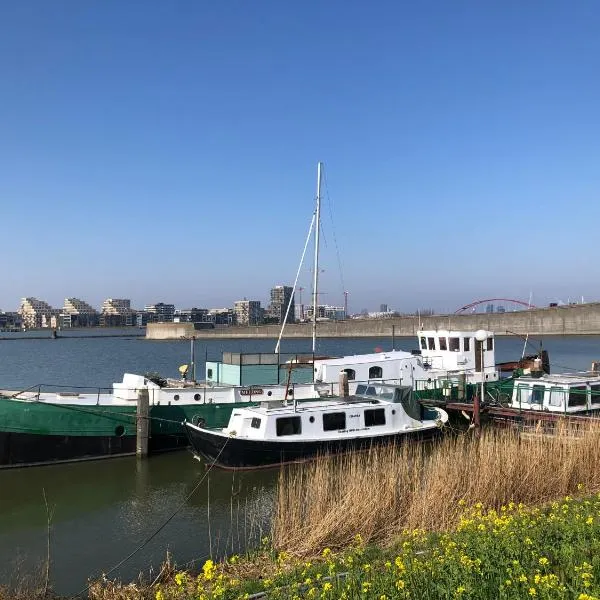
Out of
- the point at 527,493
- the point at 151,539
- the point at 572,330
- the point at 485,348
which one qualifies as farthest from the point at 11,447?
the point at 572,330

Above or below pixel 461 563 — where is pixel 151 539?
below

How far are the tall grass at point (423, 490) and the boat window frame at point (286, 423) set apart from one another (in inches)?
290

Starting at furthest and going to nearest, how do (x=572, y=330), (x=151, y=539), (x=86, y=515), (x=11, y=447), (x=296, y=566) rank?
(x=572, y=330)
(x=11, y=447)
(x=86, y=515)
(x=151, y=539)
(x=296, y=566)

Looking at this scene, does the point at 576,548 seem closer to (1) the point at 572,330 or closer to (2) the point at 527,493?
(2) the point at 527,493

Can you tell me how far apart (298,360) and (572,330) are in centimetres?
9779

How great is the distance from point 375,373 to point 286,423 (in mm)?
8887

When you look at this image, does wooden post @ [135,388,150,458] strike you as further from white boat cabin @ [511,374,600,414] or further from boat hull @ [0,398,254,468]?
white boat cabin @ [511,374,600,414]

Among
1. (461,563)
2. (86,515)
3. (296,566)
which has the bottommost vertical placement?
(86,515)

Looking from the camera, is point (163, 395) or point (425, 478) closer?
point (425, 478)

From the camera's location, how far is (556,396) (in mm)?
25609

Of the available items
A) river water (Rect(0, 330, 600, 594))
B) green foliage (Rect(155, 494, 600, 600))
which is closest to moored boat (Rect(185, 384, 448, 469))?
river water (Rect(0, 330, 600, 594))

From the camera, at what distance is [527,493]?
1291 cm

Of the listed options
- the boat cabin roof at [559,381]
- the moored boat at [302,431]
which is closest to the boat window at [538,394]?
the boat cabin roof at [559,381]

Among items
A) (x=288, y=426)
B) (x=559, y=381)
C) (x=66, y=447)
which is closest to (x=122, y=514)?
(x=288, y=426)
